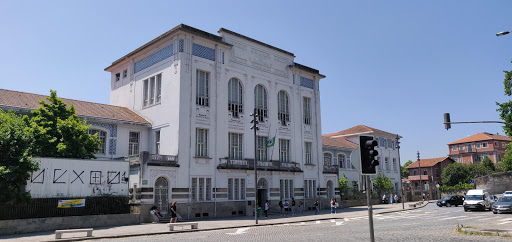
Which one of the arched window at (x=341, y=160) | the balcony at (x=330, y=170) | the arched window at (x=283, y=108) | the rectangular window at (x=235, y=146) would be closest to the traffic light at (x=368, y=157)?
the rectangular window at (x=235, y=146)

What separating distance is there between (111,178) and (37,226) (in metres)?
5.91

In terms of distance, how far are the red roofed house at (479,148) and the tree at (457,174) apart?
66.1ft

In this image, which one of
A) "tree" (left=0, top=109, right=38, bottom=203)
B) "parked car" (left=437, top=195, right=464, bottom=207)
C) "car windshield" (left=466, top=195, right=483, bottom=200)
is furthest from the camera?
"parked car" (left=437, top=195, right=464, bottom=207)

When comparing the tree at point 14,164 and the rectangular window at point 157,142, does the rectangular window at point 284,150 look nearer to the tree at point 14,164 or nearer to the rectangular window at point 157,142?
the rectangular window at point 157,142

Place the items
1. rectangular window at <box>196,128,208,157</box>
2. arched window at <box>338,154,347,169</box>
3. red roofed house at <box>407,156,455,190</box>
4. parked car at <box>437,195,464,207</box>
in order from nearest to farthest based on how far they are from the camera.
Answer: rectangular window at <box>196,128,208,157</box> → parked car at <box>437,195,464,207</box> → arched window at <box>338,154,347,169</box> → red roofed house at <box>407,156,455,190</box>

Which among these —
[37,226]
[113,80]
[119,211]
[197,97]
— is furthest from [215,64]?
[37,226]

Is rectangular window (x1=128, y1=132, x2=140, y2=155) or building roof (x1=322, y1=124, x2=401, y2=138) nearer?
rectangular window (x1=128, y1=132, x2=140, y2=155)

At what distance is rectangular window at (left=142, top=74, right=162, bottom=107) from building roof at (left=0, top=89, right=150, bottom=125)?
174 cm

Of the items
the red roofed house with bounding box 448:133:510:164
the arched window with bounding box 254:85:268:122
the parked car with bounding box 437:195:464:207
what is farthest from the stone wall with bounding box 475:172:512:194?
the arched window with bounding box 254:85:268:122

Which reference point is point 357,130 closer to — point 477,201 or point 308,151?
point 308,151

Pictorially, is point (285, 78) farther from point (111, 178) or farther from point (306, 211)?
point (111, 178)

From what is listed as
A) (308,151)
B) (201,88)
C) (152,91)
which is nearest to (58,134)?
(152,91)

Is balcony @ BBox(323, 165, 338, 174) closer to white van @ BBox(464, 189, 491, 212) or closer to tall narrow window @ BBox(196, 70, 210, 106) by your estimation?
white van @ BBox(464, 189, 491, 212)

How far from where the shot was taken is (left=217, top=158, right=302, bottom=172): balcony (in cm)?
3531
